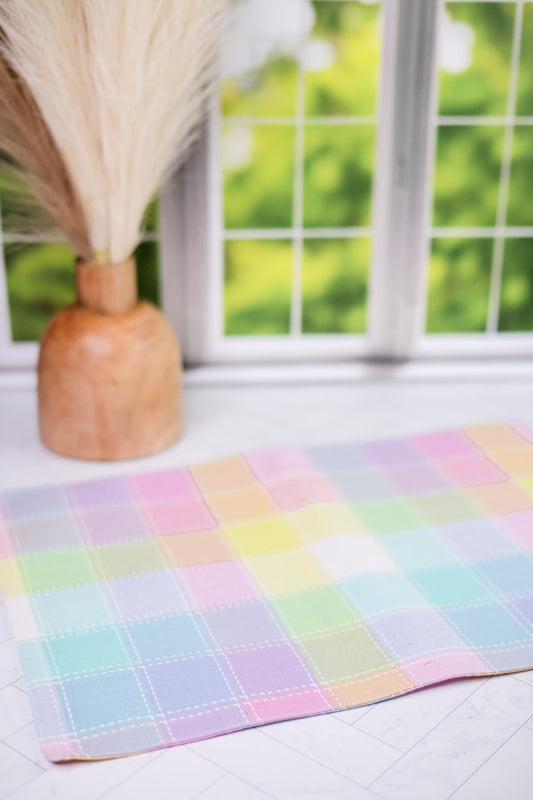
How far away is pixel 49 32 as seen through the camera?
1948mm

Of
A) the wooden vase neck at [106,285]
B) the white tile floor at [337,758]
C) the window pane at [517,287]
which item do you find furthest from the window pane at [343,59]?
the white tile floor at [337,758]

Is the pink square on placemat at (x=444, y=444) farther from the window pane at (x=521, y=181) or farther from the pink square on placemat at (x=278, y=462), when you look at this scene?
the window pane at (x=521, y=181)

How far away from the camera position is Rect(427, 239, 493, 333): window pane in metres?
3.03

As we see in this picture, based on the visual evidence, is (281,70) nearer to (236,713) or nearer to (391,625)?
(391,625)

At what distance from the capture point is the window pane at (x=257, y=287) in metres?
2.89

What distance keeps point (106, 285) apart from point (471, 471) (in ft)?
2.83

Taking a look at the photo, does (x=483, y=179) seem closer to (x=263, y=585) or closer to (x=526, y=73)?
(x=526, y=73)

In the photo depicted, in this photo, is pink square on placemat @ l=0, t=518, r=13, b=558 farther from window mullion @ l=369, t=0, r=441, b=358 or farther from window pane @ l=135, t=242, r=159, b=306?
window mullion @ l=369, t=0, r=441, b=358

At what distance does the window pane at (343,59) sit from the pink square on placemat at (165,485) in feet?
3.42

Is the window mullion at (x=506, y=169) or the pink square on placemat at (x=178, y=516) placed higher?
the window mullion at (x=506, y=169)

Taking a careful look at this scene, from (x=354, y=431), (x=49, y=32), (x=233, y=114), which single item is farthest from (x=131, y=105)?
(x=354, y=431)

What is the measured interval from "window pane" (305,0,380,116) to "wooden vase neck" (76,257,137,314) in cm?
75

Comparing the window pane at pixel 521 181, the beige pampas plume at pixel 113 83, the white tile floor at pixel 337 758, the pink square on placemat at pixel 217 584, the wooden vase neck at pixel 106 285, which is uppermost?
the beige pampas plume at pixel 113 83

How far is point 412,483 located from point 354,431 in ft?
0.95
